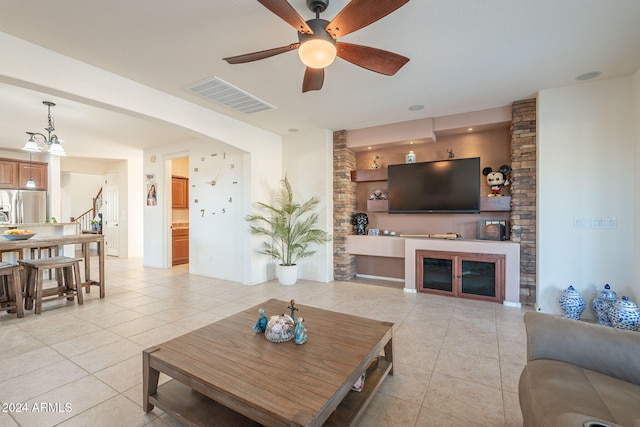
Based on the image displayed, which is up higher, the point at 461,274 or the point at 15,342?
the point at 461,274

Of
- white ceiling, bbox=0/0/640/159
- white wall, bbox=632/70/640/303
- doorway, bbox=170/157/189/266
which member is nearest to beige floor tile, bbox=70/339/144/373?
white ceiling, bbox=0/0/640/159

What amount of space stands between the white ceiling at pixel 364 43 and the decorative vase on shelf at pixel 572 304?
8.10 ft

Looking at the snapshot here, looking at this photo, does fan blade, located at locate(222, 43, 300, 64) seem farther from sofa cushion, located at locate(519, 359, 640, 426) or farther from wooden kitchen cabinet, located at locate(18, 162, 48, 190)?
wooden kitchen cabinet, located at locate(18, 162, 48, 190)

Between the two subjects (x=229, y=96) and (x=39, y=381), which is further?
(x=229, y=96)

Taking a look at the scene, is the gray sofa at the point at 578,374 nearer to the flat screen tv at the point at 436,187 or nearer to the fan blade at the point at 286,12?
the fan blade at the point at 286,12

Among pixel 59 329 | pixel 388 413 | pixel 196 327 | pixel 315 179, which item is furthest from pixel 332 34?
pixel 59 329

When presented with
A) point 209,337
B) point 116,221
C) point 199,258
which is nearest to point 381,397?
point 209,337

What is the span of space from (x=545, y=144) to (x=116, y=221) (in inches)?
396

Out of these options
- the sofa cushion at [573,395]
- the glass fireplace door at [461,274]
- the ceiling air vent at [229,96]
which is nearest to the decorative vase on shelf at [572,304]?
the glass fireplace door at [461,274]

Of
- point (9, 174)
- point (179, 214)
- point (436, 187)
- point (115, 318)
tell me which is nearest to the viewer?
point (115, 318)

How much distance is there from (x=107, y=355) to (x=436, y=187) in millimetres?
4588

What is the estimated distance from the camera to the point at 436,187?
464 centimetres

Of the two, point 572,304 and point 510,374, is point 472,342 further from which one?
point 572,304

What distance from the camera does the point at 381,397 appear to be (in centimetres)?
198
